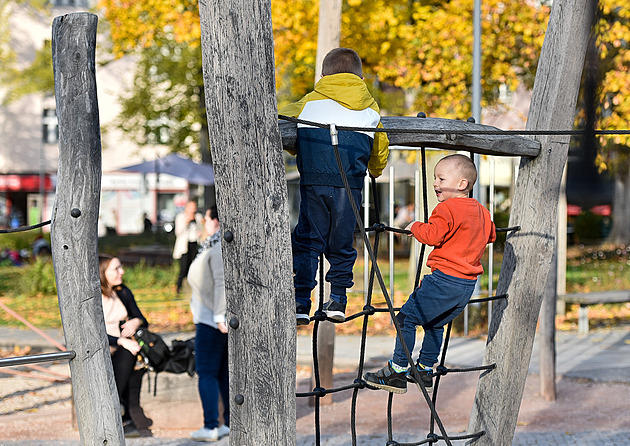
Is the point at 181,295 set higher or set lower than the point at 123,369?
lower

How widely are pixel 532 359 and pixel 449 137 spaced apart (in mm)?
6152

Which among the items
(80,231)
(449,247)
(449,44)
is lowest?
(449,247)

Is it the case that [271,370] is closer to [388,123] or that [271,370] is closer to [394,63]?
[388,123]

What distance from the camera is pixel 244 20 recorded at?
2.91 metres

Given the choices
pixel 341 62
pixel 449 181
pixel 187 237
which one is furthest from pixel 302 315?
pixel 187 237

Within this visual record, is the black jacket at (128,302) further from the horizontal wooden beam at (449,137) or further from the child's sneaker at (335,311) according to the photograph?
the horizontal wooden beam at (449,137)

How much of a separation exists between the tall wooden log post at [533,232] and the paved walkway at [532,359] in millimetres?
2128

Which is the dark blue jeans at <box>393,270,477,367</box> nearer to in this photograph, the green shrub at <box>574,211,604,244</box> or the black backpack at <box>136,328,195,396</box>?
the black backpack at <box>136,328,195,396</box>

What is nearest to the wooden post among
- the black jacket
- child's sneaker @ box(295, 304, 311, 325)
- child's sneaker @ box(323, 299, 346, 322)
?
the black jacket

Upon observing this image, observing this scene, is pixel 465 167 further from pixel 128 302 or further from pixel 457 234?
pixel 128 302

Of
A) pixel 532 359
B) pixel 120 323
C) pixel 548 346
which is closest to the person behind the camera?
pixel 120 323

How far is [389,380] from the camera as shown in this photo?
12.2 feet

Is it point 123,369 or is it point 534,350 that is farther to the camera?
point 534,350

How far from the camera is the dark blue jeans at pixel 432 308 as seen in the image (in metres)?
3.58
